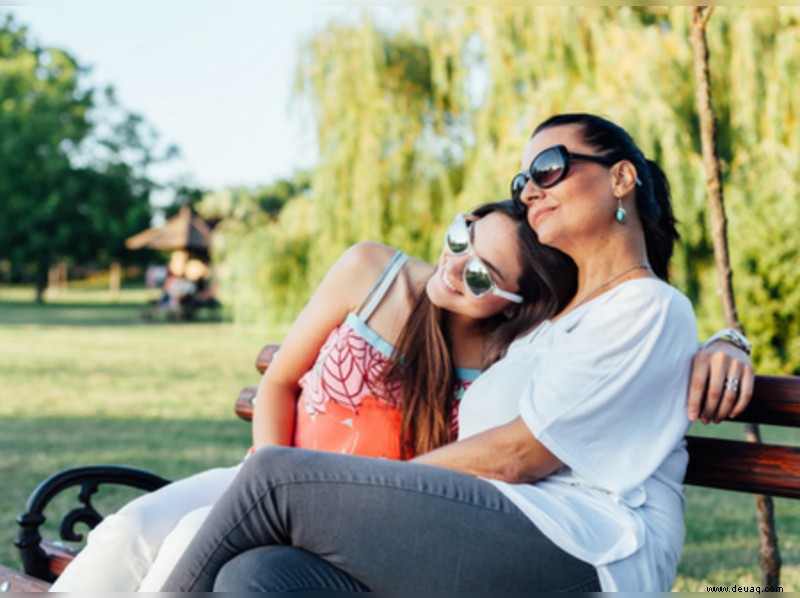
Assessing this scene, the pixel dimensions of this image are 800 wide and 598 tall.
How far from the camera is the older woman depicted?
1862 millimetres

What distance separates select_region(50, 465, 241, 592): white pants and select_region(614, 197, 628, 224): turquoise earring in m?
1.20

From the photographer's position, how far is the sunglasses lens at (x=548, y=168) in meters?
2.26

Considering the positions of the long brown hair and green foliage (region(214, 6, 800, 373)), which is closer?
the long brown hair

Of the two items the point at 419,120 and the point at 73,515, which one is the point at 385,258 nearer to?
the point at 73,515

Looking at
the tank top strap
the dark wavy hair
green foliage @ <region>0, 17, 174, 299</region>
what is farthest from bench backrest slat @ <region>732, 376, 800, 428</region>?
green foliage @ <region>0, 17, 174, 299</region>

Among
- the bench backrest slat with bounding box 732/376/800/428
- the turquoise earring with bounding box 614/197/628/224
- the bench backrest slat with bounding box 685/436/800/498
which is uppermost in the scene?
the turquoise earring with bounding box 614/197/628/224

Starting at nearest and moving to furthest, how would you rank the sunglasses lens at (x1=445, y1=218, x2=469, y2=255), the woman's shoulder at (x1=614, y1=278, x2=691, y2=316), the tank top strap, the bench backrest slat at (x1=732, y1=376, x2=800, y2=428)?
the woman's shoulder at (x1=614, y1=278, x2=691, y2=316) < the bench backrest slat at (x1=732, y1=376, x2=800, y2=428) < the sunglasses lens at (x1=445, y1=218, x2=469, y2=255) < the tank top strap

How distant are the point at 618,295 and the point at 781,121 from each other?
8.45 m

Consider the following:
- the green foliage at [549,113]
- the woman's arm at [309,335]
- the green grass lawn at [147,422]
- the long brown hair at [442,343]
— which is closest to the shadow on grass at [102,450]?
the green grass lawn at [147,422]

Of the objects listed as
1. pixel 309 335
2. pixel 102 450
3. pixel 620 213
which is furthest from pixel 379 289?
pixel 102 450

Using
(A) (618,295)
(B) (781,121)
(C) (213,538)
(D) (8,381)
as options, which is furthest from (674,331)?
(D) (8,381)

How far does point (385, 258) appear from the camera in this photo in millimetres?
2736

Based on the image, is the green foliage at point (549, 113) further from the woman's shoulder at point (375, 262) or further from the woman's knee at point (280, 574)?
the woman's knee at point (280, 574)

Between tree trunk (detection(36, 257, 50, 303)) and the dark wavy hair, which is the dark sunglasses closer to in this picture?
the dark wavy hair
